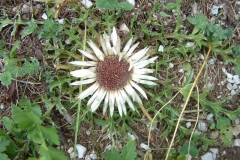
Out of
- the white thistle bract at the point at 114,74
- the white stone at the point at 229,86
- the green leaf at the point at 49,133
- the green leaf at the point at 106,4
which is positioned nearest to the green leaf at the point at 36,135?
the green leaf at the point at 49,133

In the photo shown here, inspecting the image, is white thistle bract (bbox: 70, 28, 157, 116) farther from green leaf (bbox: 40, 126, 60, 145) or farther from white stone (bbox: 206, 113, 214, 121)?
white stone (bbox: 206, 113, 214, 121)

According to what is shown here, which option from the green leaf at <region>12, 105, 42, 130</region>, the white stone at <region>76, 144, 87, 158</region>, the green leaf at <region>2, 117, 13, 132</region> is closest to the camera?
the green leaf at <region>12, 105, 42, 130</region>

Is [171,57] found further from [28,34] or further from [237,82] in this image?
[28,34]

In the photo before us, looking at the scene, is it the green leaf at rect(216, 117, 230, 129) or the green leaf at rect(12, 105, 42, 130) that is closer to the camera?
the green leaf at rect(12, 105, 42, 130)

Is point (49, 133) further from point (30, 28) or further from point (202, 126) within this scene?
point (202, 126)

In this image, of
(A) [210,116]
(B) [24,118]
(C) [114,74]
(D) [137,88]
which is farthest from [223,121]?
(B) [24,118]

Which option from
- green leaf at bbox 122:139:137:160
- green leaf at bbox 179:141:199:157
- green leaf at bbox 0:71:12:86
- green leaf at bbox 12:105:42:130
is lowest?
green leaf at bbox 179:141:199:157

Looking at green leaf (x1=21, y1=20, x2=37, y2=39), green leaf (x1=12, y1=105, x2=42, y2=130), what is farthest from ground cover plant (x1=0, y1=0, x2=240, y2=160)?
green leaf (x1=12, y1=105, x2=42, y2=130)

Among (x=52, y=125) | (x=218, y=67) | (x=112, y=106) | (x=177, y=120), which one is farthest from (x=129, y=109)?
(x=218, y=67)
